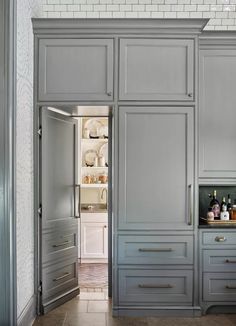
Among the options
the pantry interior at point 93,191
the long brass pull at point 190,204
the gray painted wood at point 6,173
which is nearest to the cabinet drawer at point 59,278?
the gray painted wood at point 6,173

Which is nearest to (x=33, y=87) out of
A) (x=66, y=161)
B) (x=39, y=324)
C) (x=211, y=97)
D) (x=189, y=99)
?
(x=66, y=161)

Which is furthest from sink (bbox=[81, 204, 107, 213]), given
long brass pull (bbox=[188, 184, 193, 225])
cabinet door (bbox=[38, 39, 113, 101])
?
cabinet door (bbox=[38, 39, 113, 101])

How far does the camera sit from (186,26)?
12.6ft

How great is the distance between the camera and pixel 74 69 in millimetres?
3883

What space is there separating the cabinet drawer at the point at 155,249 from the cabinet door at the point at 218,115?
714mm

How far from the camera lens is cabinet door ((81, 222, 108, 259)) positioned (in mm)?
6223

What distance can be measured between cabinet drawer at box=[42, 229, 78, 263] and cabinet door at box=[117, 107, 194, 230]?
69 centimetres

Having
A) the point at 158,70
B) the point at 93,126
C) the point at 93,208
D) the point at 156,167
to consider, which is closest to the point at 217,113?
the point at 158,70

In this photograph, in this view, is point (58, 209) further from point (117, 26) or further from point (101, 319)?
point (117, 26)

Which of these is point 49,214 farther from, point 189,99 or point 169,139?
point 189,99

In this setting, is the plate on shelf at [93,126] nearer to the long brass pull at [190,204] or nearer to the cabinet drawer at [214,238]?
the long brass pull at [190,204]

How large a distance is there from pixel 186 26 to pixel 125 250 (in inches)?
84.9

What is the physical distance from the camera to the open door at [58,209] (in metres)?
3.92

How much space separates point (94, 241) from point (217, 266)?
267cm
